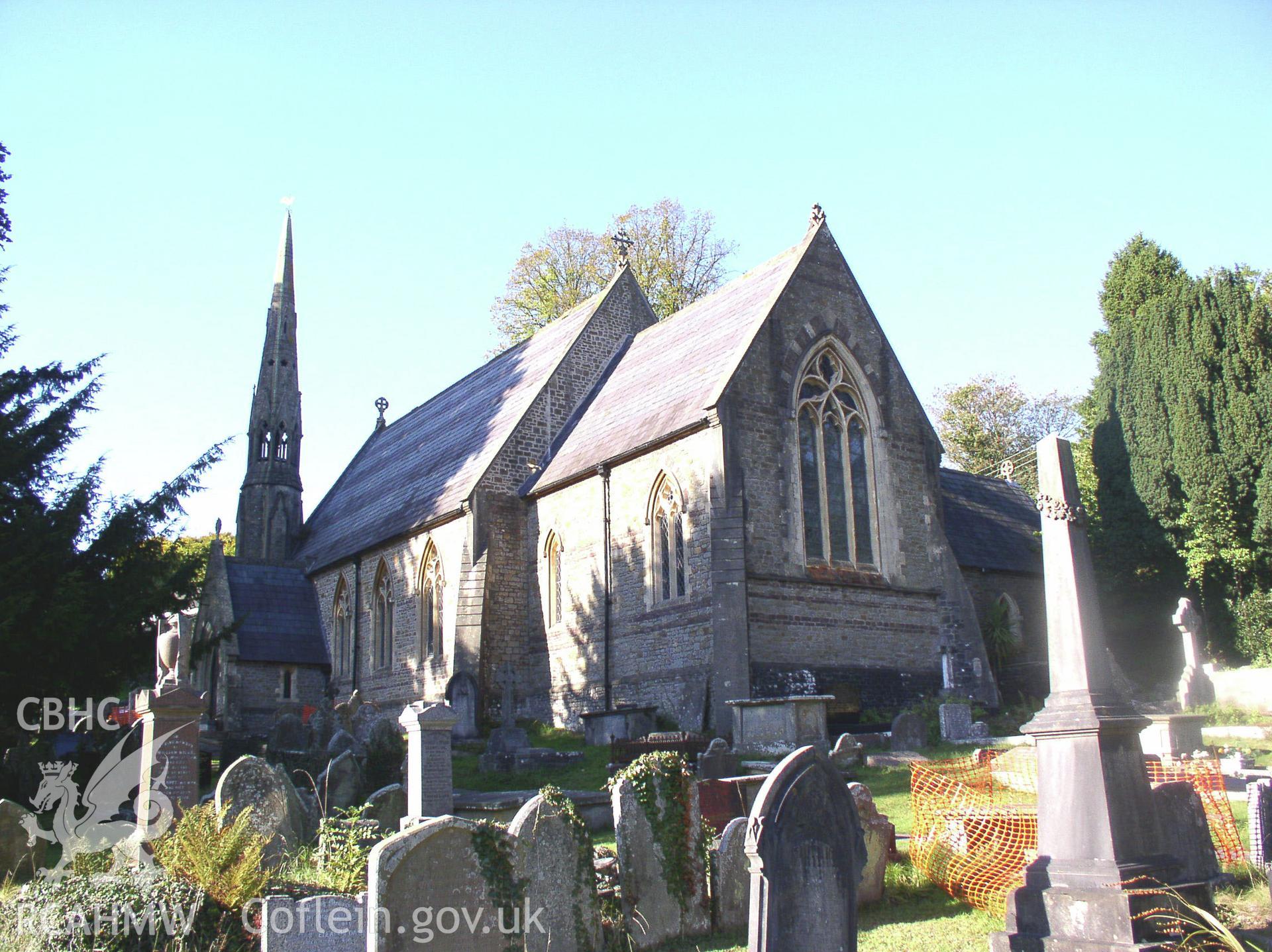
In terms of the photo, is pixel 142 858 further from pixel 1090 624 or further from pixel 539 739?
pixel 539 739

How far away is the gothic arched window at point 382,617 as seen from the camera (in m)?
28.9

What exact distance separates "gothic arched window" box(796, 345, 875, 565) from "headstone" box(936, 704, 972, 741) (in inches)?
174

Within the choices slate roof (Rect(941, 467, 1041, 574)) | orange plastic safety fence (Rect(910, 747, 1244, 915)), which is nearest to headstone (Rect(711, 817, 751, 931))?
orange plastic safety fence (Rect(910, 747, 1244, 915))

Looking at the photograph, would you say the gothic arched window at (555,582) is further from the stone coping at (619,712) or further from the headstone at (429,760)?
the headstone at (429,760)

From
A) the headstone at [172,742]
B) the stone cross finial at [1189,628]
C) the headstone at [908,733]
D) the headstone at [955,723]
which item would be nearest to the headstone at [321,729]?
the headstone at [172,742]

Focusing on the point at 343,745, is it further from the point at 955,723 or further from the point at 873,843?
the point at 873,843

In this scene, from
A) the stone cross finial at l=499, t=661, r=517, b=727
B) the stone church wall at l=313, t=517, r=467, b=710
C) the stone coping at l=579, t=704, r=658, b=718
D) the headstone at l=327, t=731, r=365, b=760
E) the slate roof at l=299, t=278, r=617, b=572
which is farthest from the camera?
the slate roof at l=299, t=278, r=617, b=572

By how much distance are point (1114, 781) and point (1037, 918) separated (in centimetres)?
103

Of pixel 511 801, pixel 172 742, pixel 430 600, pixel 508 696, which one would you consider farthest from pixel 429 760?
pixel 430 600

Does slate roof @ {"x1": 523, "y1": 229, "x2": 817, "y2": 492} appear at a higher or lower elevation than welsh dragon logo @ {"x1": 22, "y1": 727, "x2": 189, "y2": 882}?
higher

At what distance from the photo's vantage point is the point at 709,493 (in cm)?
2027

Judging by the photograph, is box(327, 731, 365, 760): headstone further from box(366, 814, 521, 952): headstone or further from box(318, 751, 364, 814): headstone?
box(366, 814, 521, 952): headstone

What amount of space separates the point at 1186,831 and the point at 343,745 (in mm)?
12643

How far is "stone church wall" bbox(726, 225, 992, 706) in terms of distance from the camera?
20.4 metres
